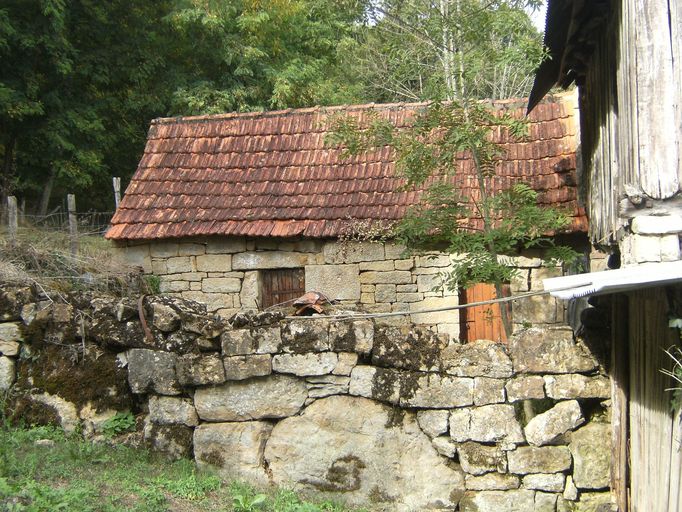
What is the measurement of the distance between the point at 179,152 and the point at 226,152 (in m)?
0.75

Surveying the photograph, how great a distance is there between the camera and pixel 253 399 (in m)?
5.58

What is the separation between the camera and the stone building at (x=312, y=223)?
357 inches

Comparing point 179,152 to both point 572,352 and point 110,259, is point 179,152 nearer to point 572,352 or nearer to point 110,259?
point 110,259

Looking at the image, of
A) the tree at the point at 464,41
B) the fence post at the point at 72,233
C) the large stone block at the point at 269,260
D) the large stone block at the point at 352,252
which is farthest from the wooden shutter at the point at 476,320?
the fence post at the point at 72,233

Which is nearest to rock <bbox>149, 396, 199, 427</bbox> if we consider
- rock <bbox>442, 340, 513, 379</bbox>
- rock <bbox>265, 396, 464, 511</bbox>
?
rock <bbox>265, 396, 464, 511</bbox>

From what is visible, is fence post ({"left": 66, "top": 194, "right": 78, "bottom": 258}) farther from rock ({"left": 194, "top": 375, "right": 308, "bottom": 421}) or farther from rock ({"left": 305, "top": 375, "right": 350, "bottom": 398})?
rock ({"left": 305, "top": 375, "right": 350, "bottom": 398})

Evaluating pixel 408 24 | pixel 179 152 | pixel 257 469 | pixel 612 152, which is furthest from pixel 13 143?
pixel 612 152

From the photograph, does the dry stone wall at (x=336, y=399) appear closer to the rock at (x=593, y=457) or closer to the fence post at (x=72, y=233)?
the rock at (x=593, y=457)

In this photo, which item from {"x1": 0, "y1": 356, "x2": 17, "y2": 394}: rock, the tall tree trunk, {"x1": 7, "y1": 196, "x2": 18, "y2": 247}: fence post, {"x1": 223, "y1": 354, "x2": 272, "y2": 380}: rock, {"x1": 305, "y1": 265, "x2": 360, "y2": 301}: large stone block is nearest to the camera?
{"x1": 223, "y1": 354, "x2": 272, "y2": 380}: rock

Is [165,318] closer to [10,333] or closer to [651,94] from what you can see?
[10,333]

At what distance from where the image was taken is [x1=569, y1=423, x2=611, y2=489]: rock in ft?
16.4

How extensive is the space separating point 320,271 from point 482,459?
15.0 ft

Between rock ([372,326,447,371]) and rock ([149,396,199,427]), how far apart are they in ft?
5.28

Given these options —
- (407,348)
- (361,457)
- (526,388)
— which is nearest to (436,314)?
(407,348)
